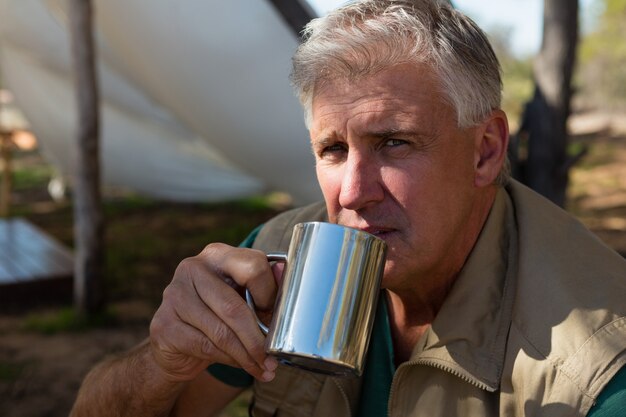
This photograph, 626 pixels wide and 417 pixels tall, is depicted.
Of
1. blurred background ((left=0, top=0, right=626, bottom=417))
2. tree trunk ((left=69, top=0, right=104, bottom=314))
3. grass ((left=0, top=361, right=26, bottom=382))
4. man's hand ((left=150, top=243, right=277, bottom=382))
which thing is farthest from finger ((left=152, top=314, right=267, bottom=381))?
tree trunk ((left=69, top=0, right=104, bottom=314))

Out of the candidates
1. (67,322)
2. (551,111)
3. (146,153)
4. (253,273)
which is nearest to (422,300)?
(253,273)

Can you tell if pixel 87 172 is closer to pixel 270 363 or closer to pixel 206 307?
pixel 206 307

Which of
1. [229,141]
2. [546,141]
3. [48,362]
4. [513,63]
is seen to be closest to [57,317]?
[48,362]

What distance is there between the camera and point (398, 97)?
153cm

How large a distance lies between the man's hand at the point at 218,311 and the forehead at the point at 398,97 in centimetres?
38

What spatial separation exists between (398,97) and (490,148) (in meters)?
0.30

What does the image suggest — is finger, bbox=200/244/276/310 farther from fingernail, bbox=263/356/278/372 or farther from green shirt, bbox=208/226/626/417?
green shirt, bbox=208/226/626/417

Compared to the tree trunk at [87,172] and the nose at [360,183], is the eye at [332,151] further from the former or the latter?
the tree trunk at [87,172]

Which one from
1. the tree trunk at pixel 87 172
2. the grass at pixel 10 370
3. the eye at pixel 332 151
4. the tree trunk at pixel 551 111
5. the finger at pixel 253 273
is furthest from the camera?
the tree trunk at pixel 87 172

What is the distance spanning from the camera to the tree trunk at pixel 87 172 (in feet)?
15.1

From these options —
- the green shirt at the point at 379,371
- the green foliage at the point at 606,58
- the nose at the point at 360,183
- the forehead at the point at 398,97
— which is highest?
the green foliage at the point at 606,58

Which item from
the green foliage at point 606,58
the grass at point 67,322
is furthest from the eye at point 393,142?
the green foliage at point 606,58

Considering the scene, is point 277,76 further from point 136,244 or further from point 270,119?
point 136,244

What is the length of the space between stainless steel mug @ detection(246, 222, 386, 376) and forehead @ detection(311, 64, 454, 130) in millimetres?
392
